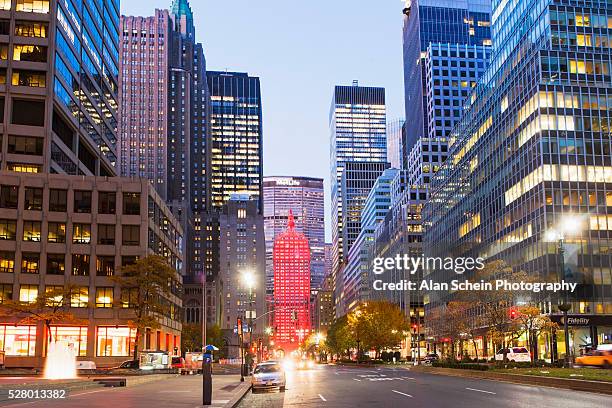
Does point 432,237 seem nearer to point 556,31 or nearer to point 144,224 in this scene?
point 556,31

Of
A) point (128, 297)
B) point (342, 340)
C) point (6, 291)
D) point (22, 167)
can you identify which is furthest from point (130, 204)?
point (342, 340)

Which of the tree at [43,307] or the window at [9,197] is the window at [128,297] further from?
the window at [9,197]

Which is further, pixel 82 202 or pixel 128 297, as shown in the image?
pixel 128 297

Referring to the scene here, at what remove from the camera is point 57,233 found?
270 feet

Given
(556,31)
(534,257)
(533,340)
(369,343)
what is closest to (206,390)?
(533,340)

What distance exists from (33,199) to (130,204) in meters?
11.4

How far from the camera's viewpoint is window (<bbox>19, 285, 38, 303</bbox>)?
263 feet

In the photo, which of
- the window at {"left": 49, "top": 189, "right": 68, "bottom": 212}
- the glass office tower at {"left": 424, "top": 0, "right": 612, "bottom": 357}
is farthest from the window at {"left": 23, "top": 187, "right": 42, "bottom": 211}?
the glass office tower at {"left": 424, "top": 0, "right": 612, "bottom": 357}

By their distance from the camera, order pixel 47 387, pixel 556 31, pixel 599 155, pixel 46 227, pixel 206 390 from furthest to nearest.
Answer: pixel 556 31
pixel 599 155
pixel 46 227
pixel 47 387
pixel 206 390

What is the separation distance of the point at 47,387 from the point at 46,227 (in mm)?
54348

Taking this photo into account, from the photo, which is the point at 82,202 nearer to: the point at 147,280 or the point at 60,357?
the point at 147,280

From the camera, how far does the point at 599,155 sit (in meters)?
87.3

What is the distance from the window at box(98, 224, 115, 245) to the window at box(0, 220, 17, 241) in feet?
32.2

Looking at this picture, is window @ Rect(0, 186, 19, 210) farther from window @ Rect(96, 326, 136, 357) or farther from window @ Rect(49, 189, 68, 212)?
window @ Rect(96, 326, 136, 357)
